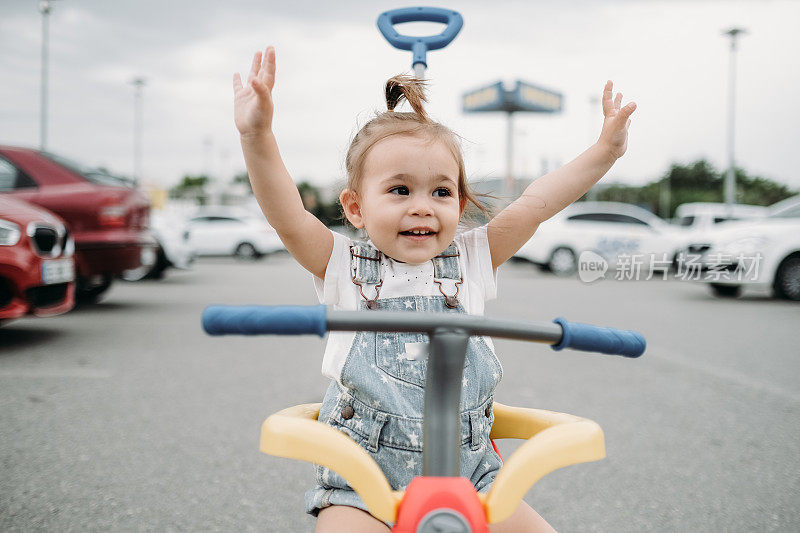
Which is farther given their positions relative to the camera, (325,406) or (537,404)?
(537,404)

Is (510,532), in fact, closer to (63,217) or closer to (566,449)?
(566,449)

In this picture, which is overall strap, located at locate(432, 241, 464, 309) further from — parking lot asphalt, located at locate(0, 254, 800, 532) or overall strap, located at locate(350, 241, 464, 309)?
parking lot asphalt, located at locate(0, 254, 800, 532)

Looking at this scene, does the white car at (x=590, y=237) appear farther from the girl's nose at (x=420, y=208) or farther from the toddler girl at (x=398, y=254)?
the girl's nose at (x=420, y=208)

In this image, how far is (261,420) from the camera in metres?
3.63

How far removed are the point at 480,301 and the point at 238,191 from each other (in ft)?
167

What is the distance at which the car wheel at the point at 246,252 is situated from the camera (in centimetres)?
1912

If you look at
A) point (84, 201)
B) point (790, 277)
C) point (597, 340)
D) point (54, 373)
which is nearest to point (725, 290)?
point (790, 277)

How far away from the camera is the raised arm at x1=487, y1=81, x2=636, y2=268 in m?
1.61

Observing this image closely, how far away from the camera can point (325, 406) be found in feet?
4.95

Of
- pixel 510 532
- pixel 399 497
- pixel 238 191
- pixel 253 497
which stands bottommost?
pixel 253 497

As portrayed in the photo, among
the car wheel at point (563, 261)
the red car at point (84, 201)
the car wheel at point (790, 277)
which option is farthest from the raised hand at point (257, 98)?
the car wheel at point (563, 261)

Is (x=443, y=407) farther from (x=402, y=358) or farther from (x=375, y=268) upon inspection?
(x=375, y=268)

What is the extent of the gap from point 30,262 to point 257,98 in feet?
14.8

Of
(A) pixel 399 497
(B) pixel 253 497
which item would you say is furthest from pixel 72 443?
(A) pixel 399 497
